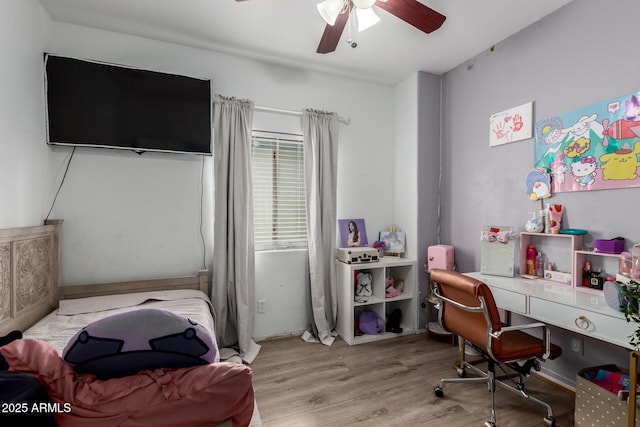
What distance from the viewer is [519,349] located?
1.77 meters

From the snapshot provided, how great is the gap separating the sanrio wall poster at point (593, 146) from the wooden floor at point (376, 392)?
147cm

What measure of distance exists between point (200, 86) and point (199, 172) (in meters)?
0.72

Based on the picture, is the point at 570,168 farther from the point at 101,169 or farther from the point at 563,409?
the point at 101,169

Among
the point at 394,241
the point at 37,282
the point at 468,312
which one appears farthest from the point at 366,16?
the point at 37,282

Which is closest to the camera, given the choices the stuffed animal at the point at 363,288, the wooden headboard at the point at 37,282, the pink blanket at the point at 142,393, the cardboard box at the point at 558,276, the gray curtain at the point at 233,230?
the pink blanket at the point at 142,393

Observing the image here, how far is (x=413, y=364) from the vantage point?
2.53 meters

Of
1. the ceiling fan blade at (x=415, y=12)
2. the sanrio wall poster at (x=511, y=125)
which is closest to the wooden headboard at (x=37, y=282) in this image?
the ceiling fan blade at (x=415, y=12)

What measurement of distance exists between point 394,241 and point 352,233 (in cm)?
48

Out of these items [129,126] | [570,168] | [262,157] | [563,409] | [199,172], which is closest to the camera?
[563,409]

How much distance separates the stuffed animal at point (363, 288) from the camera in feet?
10.0

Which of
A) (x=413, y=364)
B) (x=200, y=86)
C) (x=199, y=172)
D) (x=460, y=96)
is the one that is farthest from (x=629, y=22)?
(x=199, y=172)

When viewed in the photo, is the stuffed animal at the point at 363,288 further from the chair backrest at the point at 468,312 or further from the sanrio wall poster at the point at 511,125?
the sanrio wall poster at the point at 511,125

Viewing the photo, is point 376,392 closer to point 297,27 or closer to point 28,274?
point 28,274

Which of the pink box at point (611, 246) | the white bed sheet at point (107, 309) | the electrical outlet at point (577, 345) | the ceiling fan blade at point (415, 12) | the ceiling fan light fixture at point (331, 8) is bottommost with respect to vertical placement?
the electrical outlet at point (577, 345)
